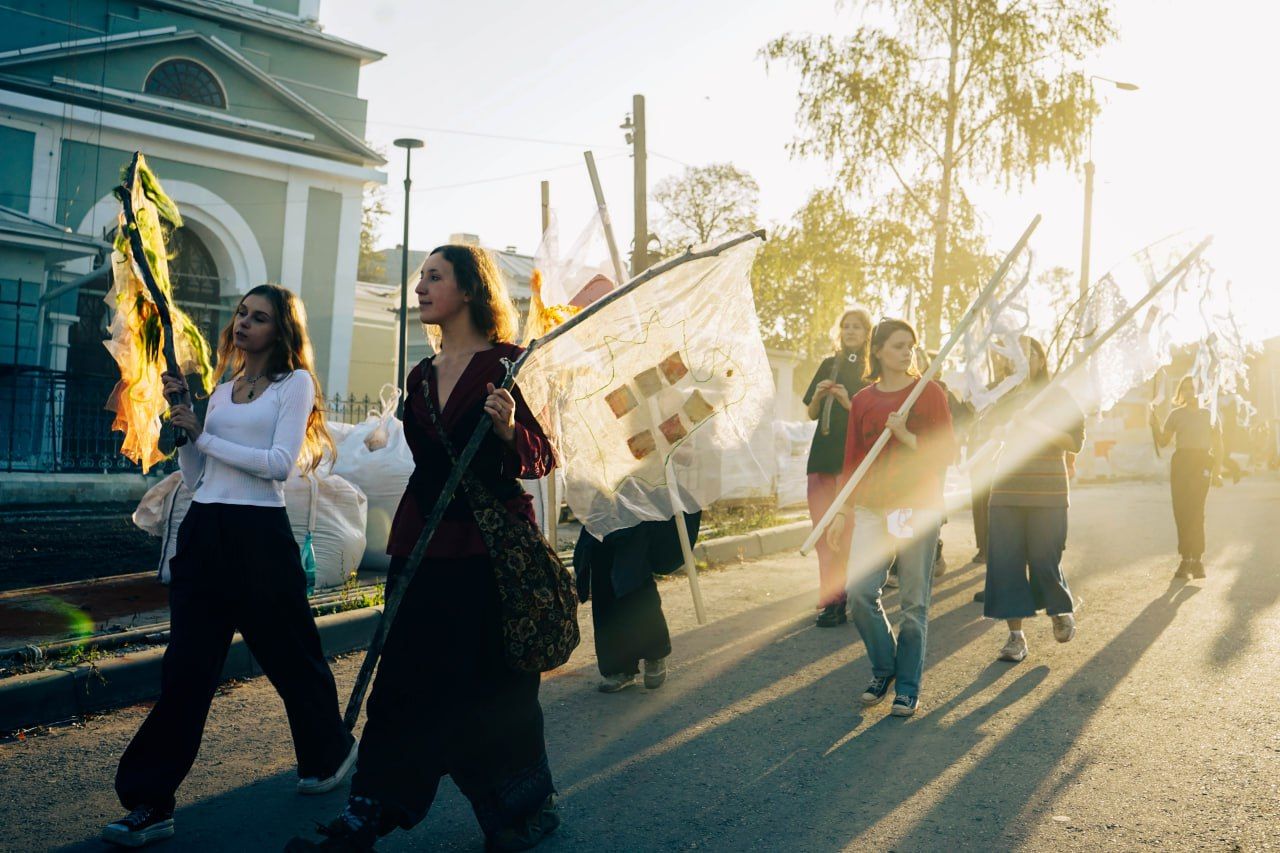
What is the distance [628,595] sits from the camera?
18.3ft

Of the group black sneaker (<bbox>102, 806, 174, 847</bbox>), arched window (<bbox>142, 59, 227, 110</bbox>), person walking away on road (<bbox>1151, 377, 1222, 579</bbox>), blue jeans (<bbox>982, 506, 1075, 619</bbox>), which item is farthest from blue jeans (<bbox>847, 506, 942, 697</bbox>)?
arched window (<bbox>142, 59, 227, 110</bbox>)

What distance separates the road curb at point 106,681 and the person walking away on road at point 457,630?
6.73ft

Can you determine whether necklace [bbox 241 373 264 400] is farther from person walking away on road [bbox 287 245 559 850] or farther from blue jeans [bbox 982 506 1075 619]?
blue jeans [bbox 982 506 1075 619]

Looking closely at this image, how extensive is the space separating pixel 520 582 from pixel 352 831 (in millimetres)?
833

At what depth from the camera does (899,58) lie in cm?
1922

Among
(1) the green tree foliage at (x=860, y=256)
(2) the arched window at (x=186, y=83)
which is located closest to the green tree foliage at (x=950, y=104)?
(1) the green tree foliage at (x=860, y=256)

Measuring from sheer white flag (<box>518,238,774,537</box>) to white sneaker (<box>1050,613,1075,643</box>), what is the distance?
2650mm

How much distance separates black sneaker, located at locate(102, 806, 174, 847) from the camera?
354 cm

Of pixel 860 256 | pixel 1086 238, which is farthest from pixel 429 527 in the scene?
pixel 1086 238

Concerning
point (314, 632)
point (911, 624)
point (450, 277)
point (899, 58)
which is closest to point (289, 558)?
point (314, 632)

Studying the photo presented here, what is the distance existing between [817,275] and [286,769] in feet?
57.7

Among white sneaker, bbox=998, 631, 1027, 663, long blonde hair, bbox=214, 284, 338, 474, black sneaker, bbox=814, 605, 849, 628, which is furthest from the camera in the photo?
black sneaker, bbox=814, 605, 849, 628

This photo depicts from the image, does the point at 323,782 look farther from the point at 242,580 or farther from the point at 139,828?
the point at 242,580

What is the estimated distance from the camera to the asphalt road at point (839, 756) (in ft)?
12.3
